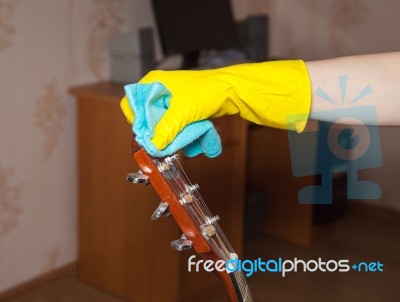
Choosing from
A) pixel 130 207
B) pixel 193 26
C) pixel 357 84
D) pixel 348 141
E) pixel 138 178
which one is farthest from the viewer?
pixel 193 26

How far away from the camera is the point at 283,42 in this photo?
10.5 ft

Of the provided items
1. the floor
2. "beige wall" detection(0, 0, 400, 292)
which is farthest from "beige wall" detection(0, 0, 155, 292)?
the floor

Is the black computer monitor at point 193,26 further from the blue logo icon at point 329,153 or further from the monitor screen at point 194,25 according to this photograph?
the blue logo icon at point 329,153

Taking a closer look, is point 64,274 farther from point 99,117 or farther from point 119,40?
point 119,40

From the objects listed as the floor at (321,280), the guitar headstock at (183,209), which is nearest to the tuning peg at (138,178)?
the guitar headstock at (183,209)

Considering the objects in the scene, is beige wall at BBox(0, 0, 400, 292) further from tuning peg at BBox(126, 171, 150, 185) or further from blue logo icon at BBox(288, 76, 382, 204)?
tuning peg at BBox(126, 171, 150, 185)

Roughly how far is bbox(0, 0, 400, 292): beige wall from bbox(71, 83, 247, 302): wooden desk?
0.06 m

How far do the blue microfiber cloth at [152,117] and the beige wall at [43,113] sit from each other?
1271 mm

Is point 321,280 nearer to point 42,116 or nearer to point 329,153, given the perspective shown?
point 329,153

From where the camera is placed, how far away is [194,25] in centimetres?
246

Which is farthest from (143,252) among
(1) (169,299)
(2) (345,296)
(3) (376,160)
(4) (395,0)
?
(4) (395,0)

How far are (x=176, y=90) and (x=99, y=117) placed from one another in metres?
1.31

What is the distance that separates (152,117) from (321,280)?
1627 millimetres

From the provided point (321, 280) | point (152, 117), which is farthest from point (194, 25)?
point (152, 117)
